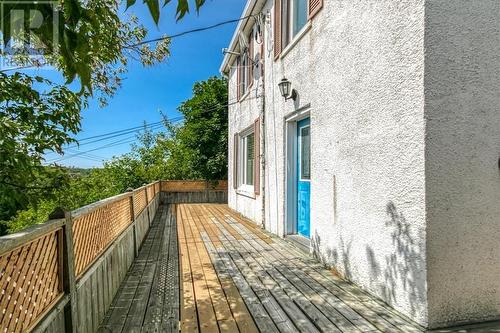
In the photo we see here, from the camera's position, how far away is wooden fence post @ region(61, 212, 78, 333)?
207cm

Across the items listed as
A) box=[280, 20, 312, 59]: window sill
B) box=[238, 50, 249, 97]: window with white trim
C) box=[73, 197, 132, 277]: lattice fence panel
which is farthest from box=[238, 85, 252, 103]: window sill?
box=[73, 197, 132, 277]: lattice fence panel

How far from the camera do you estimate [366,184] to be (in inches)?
133

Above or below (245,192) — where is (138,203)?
above

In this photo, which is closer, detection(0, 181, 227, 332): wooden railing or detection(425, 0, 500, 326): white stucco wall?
detection(0, 181, 227, 332): wooden railing

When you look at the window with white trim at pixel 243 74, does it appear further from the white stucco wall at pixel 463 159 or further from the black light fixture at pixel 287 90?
the white stucco wall at pixel 463 159

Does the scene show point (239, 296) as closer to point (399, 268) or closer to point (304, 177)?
point (399, 268)

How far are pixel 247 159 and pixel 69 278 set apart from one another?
8072 mm

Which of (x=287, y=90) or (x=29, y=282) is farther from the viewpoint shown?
(x=287, y=90)

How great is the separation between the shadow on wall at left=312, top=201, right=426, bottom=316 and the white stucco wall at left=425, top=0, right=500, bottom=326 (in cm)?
10

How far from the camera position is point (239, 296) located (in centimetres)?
337

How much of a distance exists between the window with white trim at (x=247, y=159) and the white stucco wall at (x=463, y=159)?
22.0 ft

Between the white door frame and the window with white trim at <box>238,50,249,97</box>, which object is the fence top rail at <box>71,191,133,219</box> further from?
the window with white trim at <box>238,50,249,97</box>

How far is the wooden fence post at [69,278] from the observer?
207cm

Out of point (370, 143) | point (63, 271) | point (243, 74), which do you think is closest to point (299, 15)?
point (370, 143)
